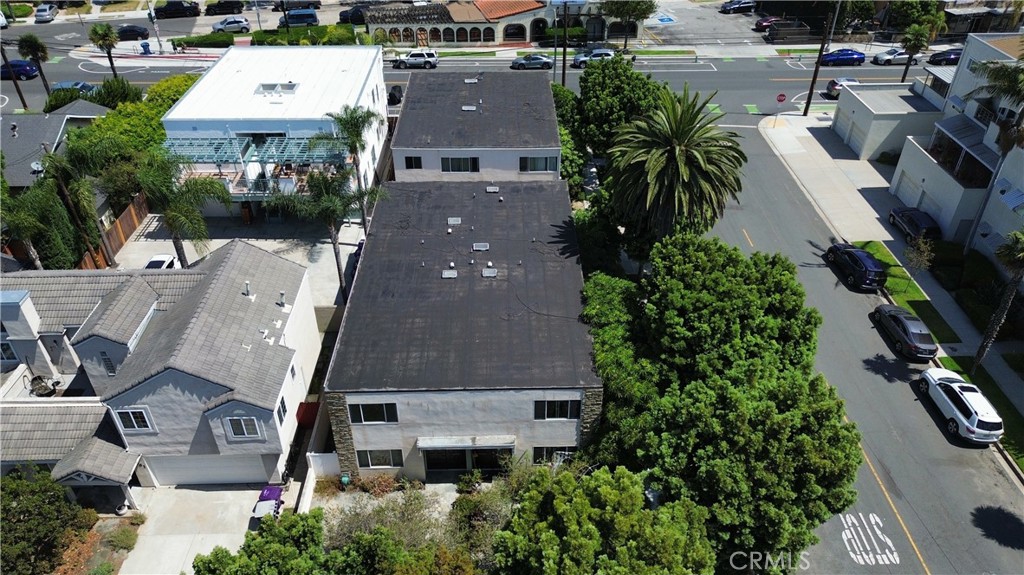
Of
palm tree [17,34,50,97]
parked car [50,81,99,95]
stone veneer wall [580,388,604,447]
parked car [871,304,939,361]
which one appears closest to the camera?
stone veneer wall [580,388,604,447]

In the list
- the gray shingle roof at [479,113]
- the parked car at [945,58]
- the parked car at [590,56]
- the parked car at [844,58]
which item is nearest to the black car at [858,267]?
the gray shingle roof at [479,113]

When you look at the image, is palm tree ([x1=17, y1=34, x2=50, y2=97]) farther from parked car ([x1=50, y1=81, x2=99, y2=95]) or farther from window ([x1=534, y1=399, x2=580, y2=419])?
window ([x1=534, y1=399, x2=580, y2=419])

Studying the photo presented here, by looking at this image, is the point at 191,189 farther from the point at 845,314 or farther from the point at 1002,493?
the point at 1002,493

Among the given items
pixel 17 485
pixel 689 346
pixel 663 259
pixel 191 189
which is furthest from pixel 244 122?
pixel 689 346

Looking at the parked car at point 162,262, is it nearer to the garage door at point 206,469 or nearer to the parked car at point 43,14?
the garage door at point 206,469

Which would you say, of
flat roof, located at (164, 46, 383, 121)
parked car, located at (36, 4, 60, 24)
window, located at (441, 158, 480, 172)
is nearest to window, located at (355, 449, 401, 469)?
window, located at (441, 158, 480, 172)

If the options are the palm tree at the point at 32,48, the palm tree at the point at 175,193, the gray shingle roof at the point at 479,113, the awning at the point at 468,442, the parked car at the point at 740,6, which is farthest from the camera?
the parked car at the point at 740,6

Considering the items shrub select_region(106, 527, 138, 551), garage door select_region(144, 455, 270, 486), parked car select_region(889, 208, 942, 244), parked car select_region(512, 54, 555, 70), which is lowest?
shrub select_region(106, 527, 138, 551)
